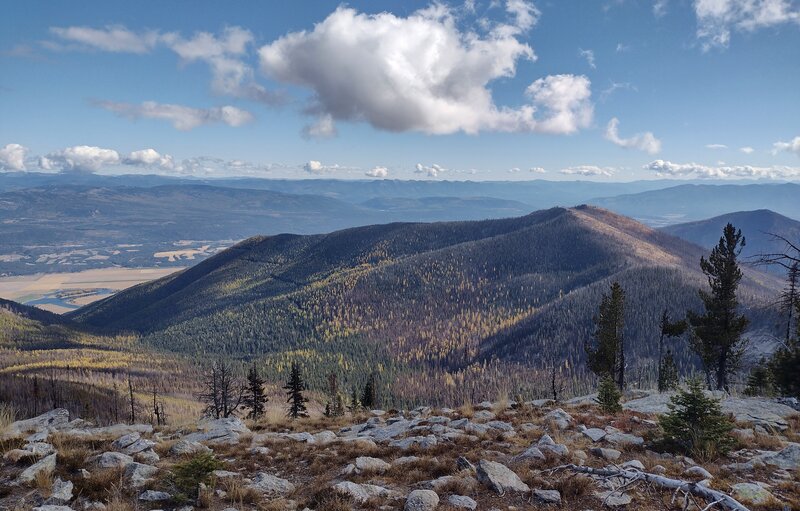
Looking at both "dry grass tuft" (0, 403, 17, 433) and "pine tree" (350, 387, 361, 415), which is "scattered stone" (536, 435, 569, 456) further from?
"dry grass tuft" (0, 403, 17, 433)

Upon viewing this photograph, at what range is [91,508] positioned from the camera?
1120cm

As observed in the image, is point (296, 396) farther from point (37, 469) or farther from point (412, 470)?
point (412, 470)

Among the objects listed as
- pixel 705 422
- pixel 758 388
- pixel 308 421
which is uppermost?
pixel 705 422

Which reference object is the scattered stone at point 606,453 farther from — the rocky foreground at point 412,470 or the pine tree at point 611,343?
the pine tree at point 611,343

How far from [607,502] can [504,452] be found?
18.7 feet

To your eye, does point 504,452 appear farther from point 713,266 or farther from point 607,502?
point 713,266

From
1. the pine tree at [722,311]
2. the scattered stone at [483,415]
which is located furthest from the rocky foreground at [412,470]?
the pine tree at [722,311]

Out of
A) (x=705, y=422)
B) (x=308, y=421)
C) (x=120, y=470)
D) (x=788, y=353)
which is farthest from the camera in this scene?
(x=788, y=353)

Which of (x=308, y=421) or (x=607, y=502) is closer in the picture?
(x=607, y=502)

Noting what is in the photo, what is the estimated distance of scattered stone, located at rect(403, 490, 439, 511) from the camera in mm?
10811

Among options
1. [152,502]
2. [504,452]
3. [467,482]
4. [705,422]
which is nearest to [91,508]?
[152,502]

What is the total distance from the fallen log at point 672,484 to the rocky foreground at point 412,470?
78 mm

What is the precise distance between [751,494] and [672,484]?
2.39 meters

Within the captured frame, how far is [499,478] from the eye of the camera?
12.4 metres
